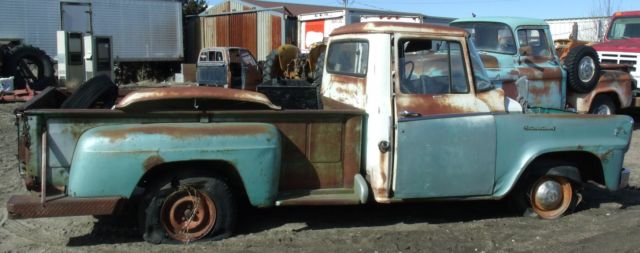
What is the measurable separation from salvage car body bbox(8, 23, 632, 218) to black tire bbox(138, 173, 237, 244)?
106 millimetres

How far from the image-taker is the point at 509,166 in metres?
5.13

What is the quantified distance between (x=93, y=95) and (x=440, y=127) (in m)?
2.86

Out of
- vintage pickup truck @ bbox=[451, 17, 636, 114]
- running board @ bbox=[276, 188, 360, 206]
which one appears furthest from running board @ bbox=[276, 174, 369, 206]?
vintage pickup truck @ bbox=[451, 17, 636, 114]

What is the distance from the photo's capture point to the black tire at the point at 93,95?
479 centimetres

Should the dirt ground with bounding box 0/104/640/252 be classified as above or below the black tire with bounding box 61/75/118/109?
below

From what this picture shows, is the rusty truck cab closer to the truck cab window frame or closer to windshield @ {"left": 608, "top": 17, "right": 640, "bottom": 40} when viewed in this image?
the truck cab window frame

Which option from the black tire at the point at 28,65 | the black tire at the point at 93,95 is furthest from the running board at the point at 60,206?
the black tire at the point at 28,65

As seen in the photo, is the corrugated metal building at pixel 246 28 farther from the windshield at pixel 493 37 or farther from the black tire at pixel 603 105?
the windshield at pixel 493 37

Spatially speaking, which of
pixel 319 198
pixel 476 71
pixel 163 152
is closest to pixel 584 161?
pixel 476 71

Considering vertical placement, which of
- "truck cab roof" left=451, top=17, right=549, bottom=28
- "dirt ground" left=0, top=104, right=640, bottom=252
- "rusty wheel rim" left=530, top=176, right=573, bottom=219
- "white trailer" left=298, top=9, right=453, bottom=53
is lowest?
"dirt ground" left=0, top=104, right=640, bottom=252

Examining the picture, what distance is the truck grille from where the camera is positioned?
1235cm

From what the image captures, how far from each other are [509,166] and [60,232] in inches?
147

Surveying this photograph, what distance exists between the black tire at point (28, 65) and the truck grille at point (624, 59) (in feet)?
48.3

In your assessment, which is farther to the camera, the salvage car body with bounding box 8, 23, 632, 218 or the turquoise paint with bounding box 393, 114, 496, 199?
the turquoise paint with bounding box 393, 114, 496, 199
